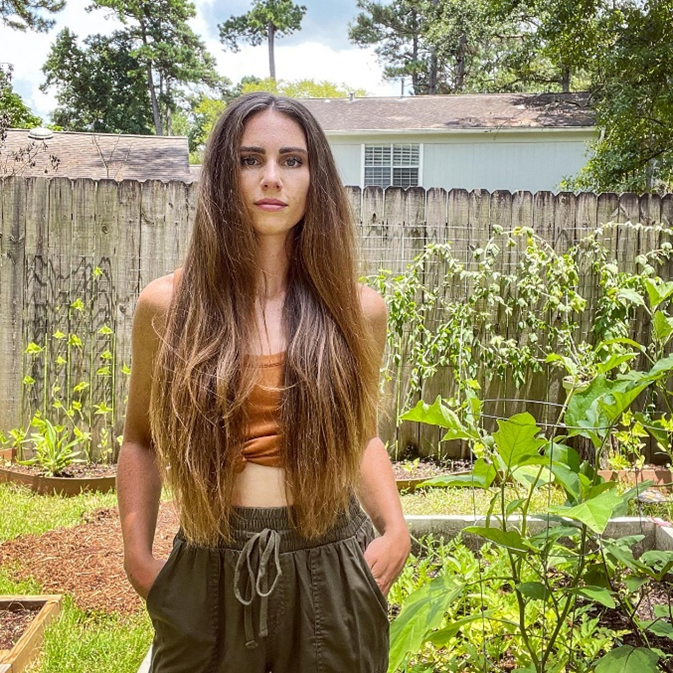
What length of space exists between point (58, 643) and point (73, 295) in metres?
2.60

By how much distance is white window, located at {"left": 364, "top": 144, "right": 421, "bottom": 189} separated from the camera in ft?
58.9

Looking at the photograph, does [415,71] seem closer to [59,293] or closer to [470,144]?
[470,144]

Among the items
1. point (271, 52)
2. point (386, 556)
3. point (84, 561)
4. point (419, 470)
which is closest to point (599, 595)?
point (386, 556)

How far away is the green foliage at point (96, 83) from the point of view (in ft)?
107

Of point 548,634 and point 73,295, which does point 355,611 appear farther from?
point 73,295

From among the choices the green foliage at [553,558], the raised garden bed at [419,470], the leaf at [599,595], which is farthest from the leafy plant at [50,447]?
the leaf at [599,595]

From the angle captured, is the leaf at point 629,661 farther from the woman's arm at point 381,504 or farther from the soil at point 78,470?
the soil at point 78,470

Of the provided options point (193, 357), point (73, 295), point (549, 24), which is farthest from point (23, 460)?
point (549, 24)

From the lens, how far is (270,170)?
1.36 meters

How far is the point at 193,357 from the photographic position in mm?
1292

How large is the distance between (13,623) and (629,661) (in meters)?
2.07

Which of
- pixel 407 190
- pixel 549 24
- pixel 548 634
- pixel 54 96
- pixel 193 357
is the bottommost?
pixel 548 634

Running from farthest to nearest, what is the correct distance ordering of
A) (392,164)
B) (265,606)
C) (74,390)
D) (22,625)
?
(392,164) < (74,390) < (22,625) < (265,606)

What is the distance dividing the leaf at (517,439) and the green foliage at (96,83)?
34132mm
